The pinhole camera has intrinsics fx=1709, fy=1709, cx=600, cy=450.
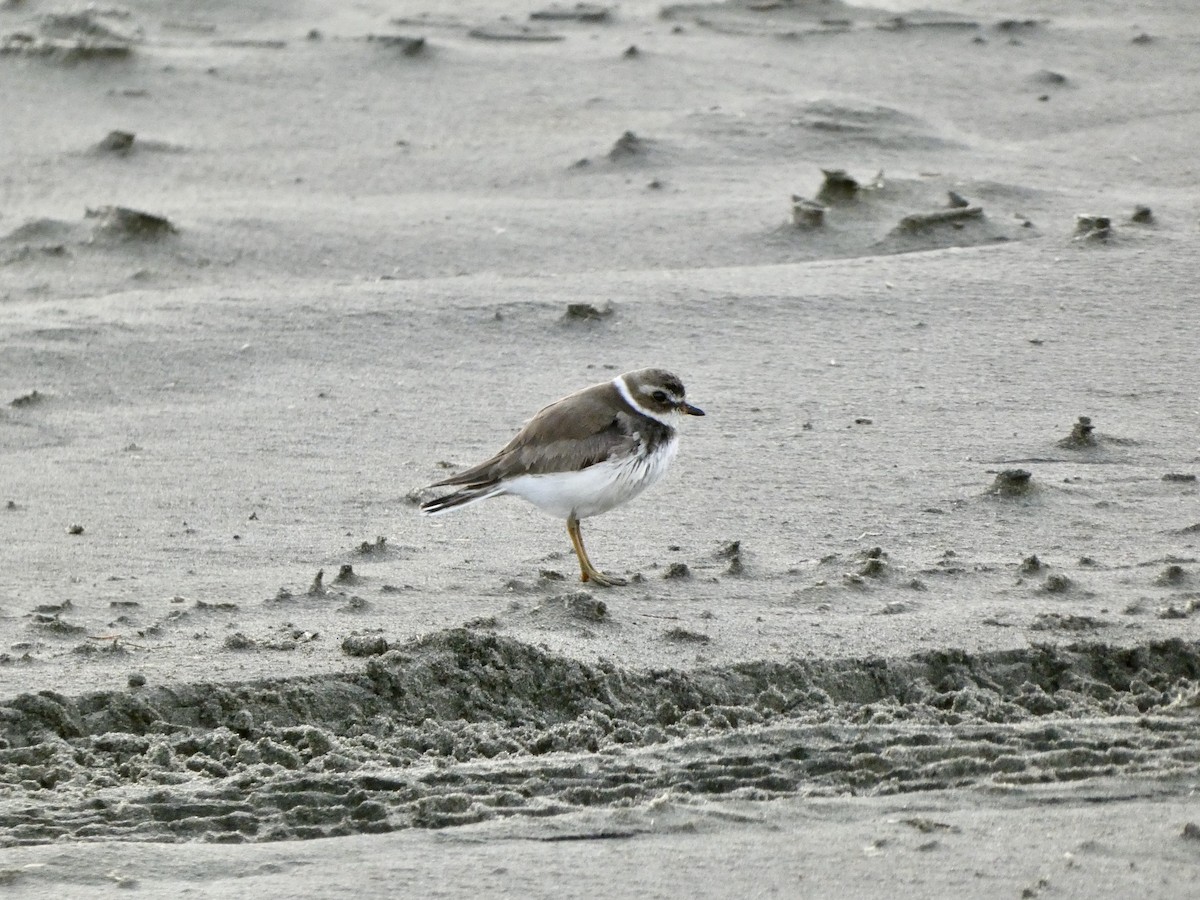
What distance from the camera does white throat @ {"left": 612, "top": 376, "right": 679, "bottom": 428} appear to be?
19.1 ft

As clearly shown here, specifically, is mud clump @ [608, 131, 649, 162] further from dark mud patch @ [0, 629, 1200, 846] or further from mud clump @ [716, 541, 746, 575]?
dark mud patch @ [0, 629, 1200, 846]

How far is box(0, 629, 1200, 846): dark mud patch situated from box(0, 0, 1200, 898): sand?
1 centimetres

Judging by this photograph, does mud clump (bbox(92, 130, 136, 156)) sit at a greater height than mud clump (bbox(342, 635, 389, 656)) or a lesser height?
greater

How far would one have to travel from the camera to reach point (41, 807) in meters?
3.95

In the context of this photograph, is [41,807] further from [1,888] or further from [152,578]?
[152,578]

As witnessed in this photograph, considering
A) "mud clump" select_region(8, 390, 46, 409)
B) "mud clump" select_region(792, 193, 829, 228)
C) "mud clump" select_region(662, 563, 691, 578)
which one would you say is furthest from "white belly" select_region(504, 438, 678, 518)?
"mud clump" select_region(792, 193, 829, 228)

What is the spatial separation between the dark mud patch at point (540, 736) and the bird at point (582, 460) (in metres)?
0.87

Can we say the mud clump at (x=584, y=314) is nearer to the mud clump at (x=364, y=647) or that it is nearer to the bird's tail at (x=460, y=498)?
the bird's tail at (x=460, y=498)

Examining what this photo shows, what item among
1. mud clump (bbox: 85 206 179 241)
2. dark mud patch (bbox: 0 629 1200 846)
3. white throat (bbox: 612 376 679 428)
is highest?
mud clump (bbox: 85 206 179 241)

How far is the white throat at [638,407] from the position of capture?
583cm

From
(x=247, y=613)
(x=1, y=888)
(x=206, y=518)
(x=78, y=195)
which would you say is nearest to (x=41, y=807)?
(x=1, y=888)

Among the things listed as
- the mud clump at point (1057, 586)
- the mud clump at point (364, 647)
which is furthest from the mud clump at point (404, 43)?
the mud clump at point (1057, 586)

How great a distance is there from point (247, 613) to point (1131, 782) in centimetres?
252

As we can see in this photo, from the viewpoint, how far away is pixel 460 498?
5.55 meters
